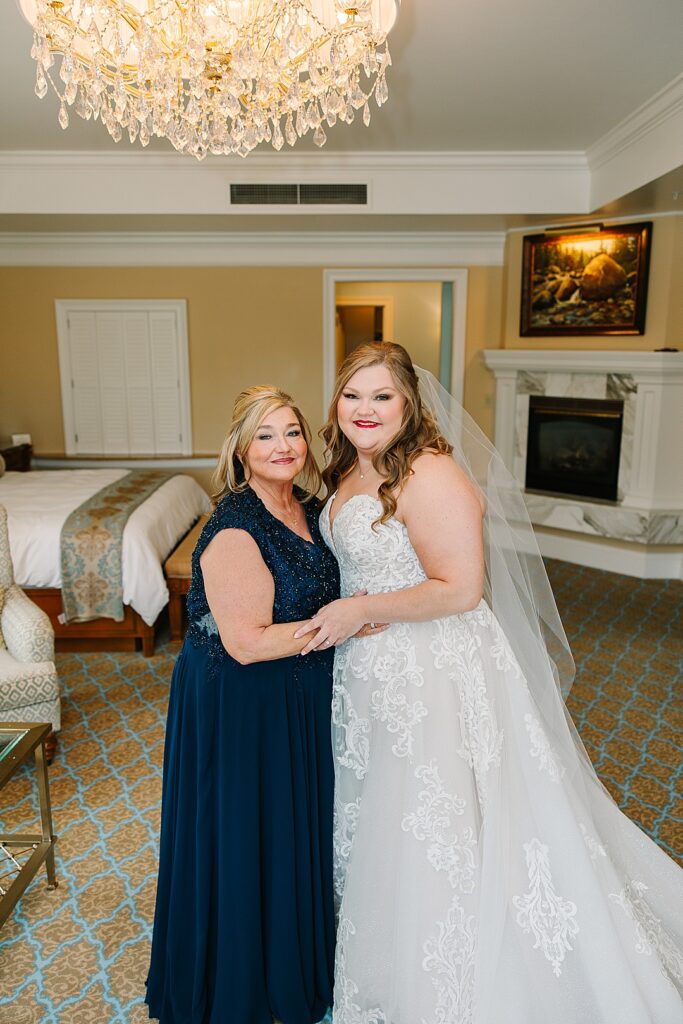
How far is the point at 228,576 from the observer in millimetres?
1595

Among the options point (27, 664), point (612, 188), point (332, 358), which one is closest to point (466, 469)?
point (27, 664)

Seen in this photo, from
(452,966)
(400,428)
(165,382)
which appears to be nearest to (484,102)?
(400,428)

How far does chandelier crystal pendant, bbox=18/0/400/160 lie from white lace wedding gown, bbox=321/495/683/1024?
1689mm

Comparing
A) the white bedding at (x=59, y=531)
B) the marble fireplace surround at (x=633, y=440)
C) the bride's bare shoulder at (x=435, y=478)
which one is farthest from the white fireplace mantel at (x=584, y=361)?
the bride's bare shoulder at (x=435, y=478)

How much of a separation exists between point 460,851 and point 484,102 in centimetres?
379

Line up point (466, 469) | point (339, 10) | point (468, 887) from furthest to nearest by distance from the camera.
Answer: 1. point (339, 10)
2. point (466, 469)
3. point (468, 887)

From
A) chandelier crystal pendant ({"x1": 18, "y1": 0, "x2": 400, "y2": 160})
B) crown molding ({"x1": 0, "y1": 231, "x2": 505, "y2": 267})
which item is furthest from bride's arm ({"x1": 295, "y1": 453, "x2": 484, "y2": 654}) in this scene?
crown molding ({"x1": 0, "y1": 231, "x2": 505, "y2": 267})

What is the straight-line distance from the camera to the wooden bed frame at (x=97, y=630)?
4133mm

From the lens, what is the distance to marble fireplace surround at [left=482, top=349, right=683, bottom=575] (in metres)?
5.33

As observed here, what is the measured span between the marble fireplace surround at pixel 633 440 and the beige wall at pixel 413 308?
259 cm

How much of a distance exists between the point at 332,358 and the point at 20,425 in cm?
290

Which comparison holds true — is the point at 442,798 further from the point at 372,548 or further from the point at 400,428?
the point at 400,428

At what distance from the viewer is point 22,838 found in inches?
93.2

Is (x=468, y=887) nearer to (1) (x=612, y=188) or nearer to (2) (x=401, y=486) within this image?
(2) (x=401, y=486)
